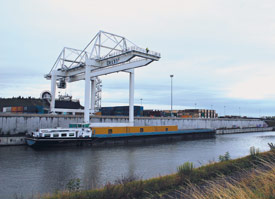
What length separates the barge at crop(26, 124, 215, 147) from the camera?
100.0 ft

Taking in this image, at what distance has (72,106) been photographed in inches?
2320

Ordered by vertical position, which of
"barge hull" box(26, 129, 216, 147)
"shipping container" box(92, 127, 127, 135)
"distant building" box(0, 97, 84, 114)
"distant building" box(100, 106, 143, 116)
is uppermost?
"distant building" box(0, 97, 84, 114)

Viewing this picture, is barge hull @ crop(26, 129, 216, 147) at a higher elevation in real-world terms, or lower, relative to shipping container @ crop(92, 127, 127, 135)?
lower

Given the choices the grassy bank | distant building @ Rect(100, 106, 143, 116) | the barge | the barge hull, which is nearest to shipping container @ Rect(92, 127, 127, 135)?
the barge

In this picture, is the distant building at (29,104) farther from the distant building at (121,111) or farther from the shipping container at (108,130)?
the shipping container at (108,130)

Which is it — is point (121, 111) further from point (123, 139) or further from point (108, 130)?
point (108, 130)

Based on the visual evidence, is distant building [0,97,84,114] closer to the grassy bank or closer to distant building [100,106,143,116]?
distant building [100,106,143,116]

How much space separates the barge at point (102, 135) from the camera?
30.5 metres

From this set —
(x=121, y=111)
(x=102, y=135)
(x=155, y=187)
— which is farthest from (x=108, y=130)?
(x=121, y=111)

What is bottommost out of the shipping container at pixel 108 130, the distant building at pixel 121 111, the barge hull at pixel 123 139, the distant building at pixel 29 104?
the barge hull at pixel 123 139

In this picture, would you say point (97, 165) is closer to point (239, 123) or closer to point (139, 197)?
point (139, 197)

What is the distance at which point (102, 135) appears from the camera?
117 ft

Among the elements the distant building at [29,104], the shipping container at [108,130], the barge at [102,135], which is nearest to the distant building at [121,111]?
the distant building at [29,104]

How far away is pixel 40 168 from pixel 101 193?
12744 millimetres
